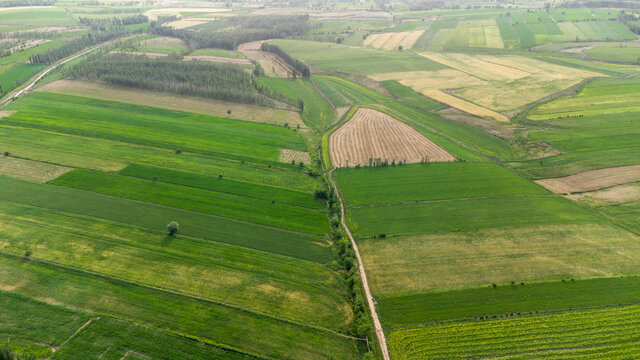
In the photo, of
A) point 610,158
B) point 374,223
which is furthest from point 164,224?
point 610,158

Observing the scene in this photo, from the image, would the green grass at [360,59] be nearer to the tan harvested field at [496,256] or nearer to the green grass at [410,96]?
the green grass at [410,96]

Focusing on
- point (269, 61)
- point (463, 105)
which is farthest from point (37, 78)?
point (463, 105)

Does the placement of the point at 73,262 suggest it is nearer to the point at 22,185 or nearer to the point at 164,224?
the point at 164,224

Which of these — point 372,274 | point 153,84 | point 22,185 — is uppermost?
point 153,84

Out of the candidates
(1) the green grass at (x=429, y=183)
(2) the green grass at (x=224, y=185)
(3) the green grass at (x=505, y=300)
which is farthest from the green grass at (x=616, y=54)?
(2) the green grass at (x=224, y=185)

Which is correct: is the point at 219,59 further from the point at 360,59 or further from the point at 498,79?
the point at 498,79

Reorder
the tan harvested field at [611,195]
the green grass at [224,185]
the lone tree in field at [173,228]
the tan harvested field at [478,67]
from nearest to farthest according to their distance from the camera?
the lone tree in field at [173,228] < the green grass at [224,185] < the tan harvested field at [611,195] < the tan harvested field at [478,67]

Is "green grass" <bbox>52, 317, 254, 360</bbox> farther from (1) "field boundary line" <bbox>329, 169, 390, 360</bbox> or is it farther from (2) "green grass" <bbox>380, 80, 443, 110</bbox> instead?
(2) "green grass" <bbox>380, 80, 443, 110</bbox>
